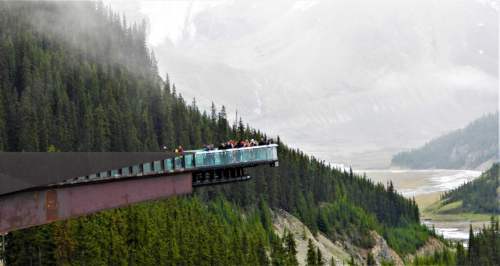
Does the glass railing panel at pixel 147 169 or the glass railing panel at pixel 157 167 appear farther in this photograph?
the glass railing panel at pixel 157 167

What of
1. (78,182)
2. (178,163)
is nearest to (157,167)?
(178,163)

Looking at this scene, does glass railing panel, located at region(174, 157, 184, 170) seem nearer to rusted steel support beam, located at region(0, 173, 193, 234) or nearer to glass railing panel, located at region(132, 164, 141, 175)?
rusted steel support beam, located at region(0, 173, 193, 234)

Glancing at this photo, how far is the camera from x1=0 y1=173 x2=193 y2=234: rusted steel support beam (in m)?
28.9

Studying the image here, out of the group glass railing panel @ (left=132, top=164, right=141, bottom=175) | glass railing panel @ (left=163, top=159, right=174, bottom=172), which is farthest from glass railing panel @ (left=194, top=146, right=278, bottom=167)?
glass railing panel @ (left=132, top=164, right=141, bottom=175)

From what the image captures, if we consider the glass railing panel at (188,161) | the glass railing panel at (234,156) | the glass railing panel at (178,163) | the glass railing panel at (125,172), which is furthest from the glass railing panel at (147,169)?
the glass railing panel at (234,156)

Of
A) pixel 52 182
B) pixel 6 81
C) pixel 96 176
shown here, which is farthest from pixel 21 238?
pixel 6 81

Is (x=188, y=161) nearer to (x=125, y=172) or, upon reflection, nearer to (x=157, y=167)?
(x=157, y=167)

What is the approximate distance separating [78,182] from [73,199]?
0.86 m

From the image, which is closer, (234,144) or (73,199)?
(73,199)

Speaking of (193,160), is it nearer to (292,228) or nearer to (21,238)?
(21,238)

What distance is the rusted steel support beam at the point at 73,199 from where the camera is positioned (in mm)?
28938

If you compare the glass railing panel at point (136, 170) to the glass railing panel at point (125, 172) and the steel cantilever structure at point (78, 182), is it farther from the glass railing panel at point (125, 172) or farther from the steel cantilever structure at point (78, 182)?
the glass railing panel at point (125, 172)

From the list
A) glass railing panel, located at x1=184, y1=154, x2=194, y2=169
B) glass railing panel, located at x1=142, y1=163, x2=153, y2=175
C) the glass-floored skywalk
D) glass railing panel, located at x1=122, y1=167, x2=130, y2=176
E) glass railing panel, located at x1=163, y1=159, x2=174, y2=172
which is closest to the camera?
glass railing panel, located at x1=122, y1=167, x2=130, y2=176

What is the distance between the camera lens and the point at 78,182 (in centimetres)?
3353
